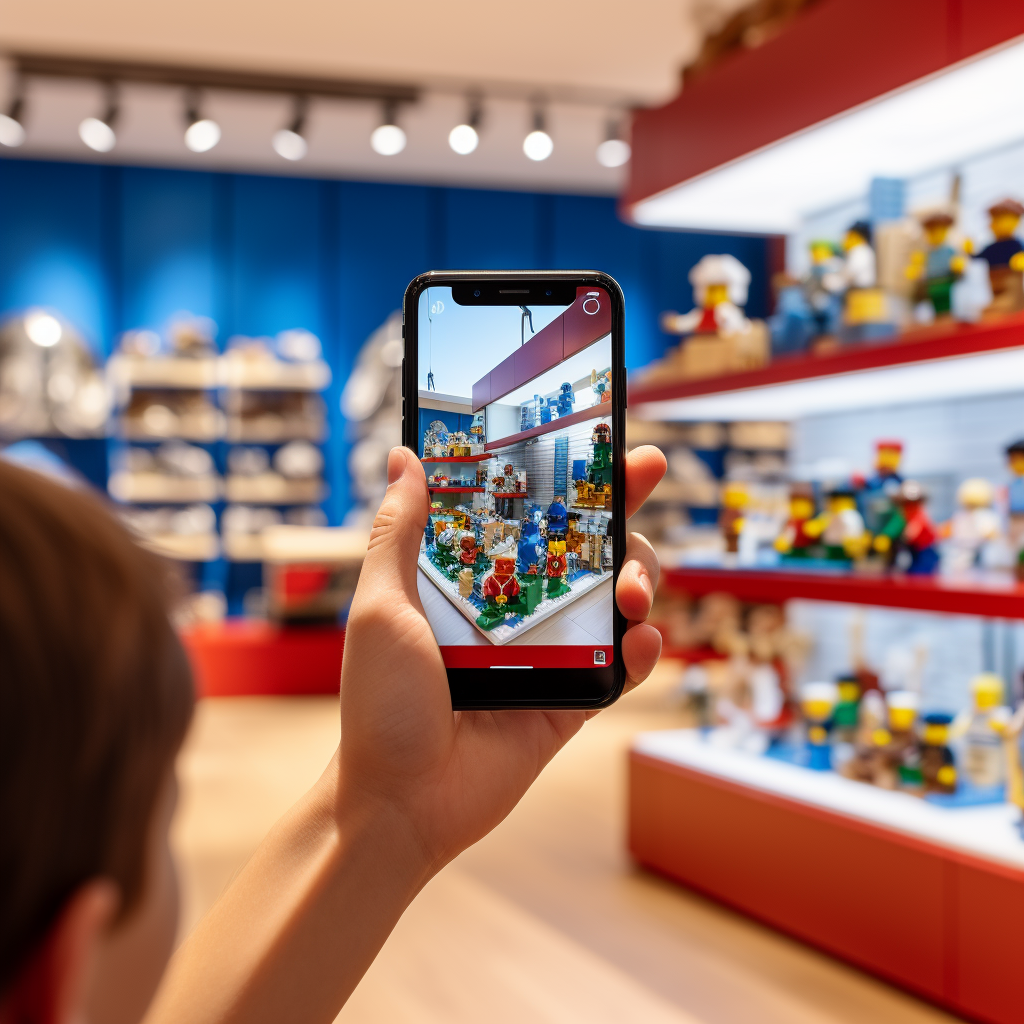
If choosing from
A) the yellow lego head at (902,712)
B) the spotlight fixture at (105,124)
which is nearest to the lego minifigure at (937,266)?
the yellow lego head at (902,712)

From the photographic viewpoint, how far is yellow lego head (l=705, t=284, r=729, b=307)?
2826mm

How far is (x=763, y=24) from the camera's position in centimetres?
267

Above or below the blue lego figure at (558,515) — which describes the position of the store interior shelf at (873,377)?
above

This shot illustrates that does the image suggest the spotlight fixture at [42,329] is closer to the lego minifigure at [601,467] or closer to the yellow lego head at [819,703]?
the yellow lego head at [819,703]

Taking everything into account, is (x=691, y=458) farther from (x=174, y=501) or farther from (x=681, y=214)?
(x=681, y=214)

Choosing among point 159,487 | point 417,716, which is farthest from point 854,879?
point 159,487

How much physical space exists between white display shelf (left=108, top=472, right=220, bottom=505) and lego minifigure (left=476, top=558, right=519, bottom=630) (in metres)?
5.74

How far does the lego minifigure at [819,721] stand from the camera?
8.07 feet

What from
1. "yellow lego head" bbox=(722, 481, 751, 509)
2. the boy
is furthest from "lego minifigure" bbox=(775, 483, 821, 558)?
the boy

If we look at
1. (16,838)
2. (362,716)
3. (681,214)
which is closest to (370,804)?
(362,716)

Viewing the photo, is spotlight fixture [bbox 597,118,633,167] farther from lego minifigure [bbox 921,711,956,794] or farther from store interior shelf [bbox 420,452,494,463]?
store interior shelf [bbox 420,452,494,463]

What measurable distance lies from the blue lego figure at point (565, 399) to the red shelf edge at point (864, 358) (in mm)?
1085

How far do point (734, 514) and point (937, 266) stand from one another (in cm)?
87

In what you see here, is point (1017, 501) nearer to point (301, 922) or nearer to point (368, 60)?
point (301, 922)
